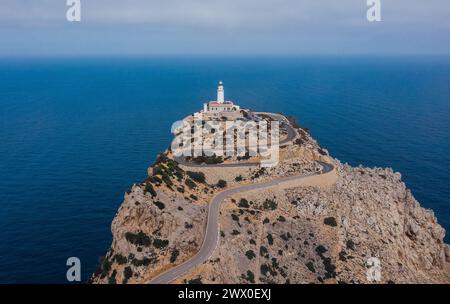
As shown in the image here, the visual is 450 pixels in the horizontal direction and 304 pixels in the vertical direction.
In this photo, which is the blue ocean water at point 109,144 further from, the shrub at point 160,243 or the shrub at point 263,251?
the shrub at point 263,251

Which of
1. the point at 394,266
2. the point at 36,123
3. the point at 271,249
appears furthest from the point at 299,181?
the point at 36,123

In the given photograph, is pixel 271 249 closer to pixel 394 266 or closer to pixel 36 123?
pixel 394 266

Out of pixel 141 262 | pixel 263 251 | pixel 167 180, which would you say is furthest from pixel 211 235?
pixel 167 180

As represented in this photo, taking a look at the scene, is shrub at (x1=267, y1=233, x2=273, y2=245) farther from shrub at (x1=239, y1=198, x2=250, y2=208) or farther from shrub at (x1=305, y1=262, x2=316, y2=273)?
shrub at (x1=239, y1=198, x2=250, y2=208)

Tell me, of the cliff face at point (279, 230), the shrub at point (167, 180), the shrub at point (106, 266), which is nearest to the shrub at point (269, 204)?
the cliff face at point (279, 230)

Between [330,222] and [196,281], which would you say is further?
[330,222]

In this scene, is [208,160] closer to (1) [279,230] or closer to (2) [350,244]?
(1) [279,230]

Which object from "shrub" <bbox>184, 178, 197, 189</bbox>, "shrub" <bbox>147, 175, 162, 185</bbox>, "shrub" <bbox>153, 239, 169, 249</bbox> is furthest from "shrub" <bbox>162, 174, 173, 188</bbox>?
"shrub" <bbox>153, 239, 169, 249</bbox>
